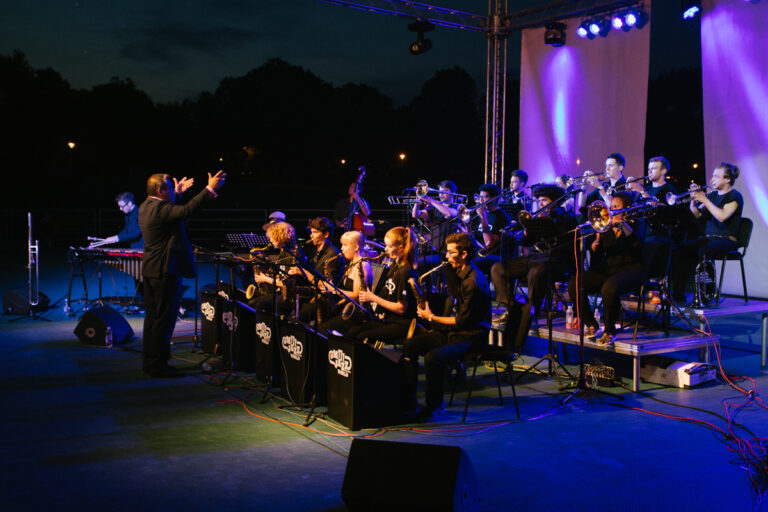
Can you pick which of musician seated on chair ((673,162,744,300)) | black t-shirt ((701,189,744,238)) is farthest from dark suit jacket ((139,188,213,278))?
black t-shirt ((701,189,744,238))

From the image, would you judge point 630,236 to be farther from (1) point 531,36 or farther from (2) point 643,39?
(1) point 531,36

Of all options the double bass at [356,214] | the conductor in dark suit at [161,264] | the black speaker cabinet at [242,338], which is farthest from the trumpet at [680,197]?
the double bass at [356,214]

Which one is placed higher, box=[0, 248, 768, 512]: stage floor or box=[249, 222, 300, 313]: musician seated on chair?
box=[249, 222, 300, 313]: musician seated on chair

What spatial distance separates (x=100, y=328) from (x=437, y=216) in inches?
200

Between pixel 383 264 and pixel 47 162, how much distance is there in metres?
27.1

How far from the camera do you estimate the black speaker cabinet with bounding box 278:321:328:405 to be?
5461 millimetres

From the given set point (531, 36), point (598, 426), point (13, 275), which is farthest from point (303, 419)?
point (13, 275)

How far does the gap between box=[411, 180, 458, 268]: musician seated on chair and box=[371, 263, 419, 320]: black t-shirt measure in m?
2.72

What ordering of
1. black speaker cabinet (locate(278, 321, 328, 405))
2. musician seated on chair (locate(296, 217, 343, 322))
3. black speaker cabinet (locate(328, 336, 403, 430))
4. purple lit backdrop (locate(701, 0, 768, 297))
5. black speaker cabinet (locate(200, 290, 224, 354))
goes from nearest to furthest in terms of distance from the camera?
1. black speaker cabinet (locate(328, 336, 403, 430))
2. black speaker cabinet (locate(278, 321, 328, 405))
3. musician seated on chair (locate(296, 217, 343, 322))
4. black speaker cabinet (locate(200, 290, 224, 354))
5. purple lit backdrop (locate(701, 0, 768, 297))

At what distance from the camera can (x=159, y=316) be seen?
652cm

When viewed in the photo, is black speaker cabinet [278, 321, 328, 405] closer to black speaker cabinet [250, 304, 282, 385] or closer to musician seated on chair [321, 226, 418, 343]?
black speaker cabinet [250, 304, 282, 385]

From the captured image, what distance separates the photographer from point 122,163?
117 feet

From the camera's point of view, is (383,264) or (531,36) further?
(531,36)

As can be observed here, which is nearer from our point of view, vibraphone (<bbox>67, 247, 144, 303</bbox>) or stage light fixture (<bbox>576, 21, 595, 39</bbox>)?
vibraphone (<bbox>67, 247, 144, 303</bbox>)
